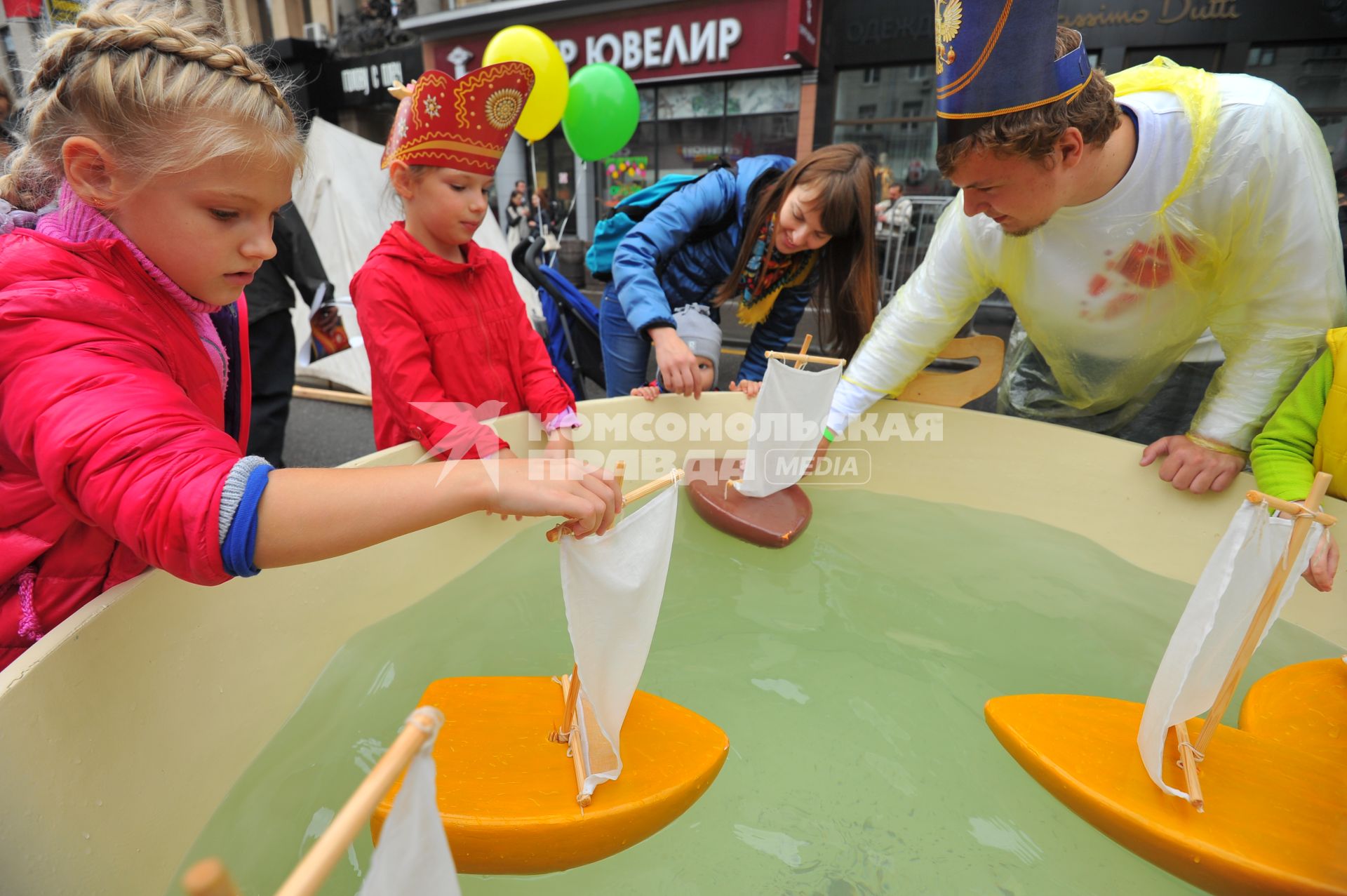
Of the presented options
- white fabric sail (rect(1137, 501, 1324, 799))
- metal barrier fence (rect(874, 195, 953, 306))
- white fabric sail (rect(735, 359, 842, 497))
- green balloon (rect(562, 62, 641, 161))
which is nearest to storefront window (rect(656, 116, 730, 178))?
metal barrier fence (rect(874, 195, 953, 306))

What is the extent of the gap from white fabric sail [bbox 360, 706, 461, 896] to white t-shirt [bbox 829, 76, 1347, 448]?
1362 mm

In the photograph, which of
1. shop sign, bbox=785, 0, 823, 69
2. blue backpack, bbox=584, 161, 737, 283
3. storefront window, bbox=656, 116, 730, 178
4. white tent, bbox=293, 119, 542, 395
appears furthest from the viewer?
storefront window, bbox=656, 116, 730, 178

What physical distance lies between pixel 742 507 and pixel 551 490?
0.93 metres

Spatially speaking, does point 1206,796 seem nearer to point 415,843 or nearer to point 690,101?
point 415,843

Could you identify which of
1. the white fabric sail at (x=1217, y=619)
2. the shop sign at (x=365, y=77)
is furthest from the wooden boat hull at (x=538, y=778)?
the shop sign at (x=365, y=77)

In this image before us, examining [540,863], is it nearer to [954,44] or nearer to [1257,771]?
[1257,771]

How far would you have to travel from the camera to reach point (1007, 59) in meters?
1.00

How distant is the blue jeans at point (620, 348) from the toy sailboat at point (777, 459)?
0.49 metres

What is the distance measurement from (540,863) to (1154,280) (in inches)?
56.6

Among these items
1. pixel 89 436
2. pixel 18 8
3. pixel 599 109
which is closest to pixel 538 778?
pixel 89 436

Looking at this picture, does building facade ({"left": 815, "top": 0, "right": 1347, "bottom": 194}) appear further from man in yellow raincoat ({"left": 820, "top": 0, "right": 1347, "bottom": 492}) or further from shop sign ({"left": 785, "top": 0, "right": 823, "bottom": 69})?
man in yellow raincoat ({"left": 820, "top": 0, "right": 1347, "bottom": 492})

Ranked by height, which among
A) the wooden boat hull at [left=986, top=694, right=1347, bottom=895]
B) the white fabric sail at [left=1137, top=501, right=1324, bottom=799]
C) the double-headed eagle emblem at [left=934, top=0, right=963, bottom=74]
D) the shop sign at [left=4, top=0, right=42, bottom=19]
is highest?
the shop sign at [left=4, top=0, right=42, bottom=19]

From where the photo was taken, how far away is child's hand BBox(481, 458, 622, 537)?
65cm

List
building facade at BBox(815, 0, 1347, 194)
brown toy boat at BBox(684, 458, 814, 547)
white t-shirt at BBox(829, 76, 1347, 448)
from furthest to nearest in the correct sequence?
1. building facade at BBox(815, 0, 1347, 194)
2. brown toy boat at BBox(684, 458, 814, 547)
3. white t-shirt at BBox(829, 76, 1347, 448)
